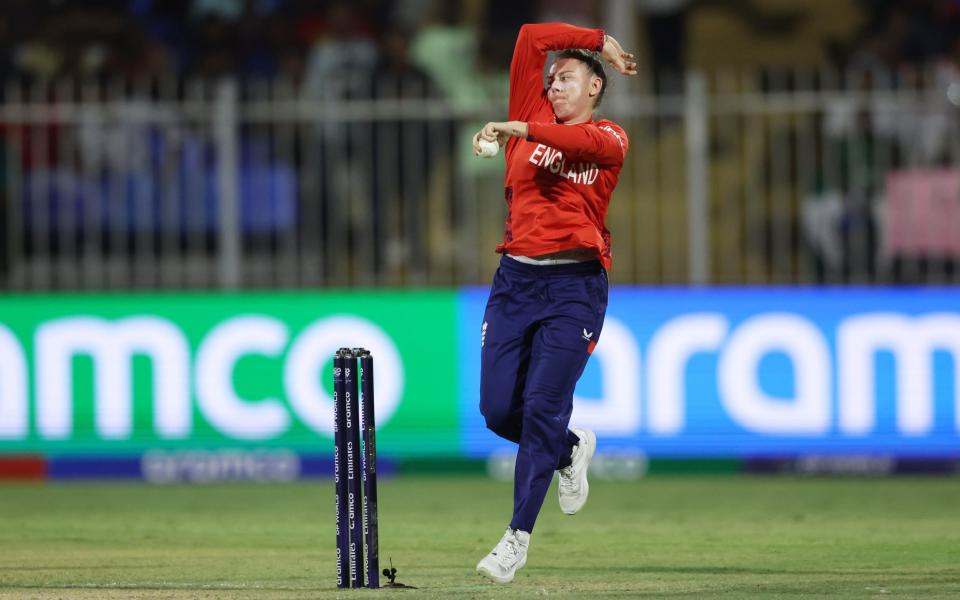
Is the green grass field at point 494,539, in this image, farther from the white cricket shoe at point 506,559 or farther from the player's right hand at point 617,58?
the player's right hand at point 617,58

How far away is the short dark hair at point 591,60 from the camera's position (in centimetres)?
821

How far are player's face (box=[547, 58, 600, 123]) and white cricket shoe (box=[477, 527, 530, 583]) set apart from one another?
193 centimetres

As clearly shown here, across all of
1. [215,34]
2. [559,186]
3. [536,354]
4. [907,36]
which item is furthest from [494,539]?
[215,34]

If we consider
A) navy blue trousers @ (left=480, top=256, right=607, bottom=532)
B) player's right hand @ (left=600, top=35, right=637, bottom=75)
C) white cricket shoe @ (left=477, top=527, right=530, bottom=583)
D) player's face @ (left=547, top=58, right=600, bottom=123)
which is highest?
player's right hand @ (left=600, top=35, right=637, bottom=75)

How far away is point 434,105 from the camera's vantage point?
14.0m

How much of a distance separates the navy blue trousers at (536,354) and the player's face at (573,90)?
0.70 m

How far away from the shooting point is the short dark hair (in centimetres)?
821

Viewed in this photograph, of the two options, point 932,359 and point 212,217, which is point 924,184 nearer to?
point 932,359

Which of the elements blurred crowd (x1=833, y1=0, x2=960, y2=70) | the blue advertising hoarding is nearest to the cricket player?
the blue advertising hoarding

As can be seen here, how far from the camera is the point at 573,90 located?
8180mm

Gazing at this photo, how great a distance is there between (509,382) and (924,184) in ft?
22.1

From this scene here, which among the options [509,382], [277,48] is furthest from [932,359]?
[277,48]

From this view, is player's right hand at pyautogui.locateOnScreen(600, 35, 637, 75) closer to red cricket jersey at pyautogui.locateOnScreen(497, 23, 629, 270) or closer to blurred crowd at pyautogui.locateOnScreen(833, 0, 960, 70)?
red cricket jersey at pyautogui.locateOnScreen(497, 23, 629, 270)

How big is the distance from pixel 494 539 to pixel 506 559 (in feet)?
8.23
